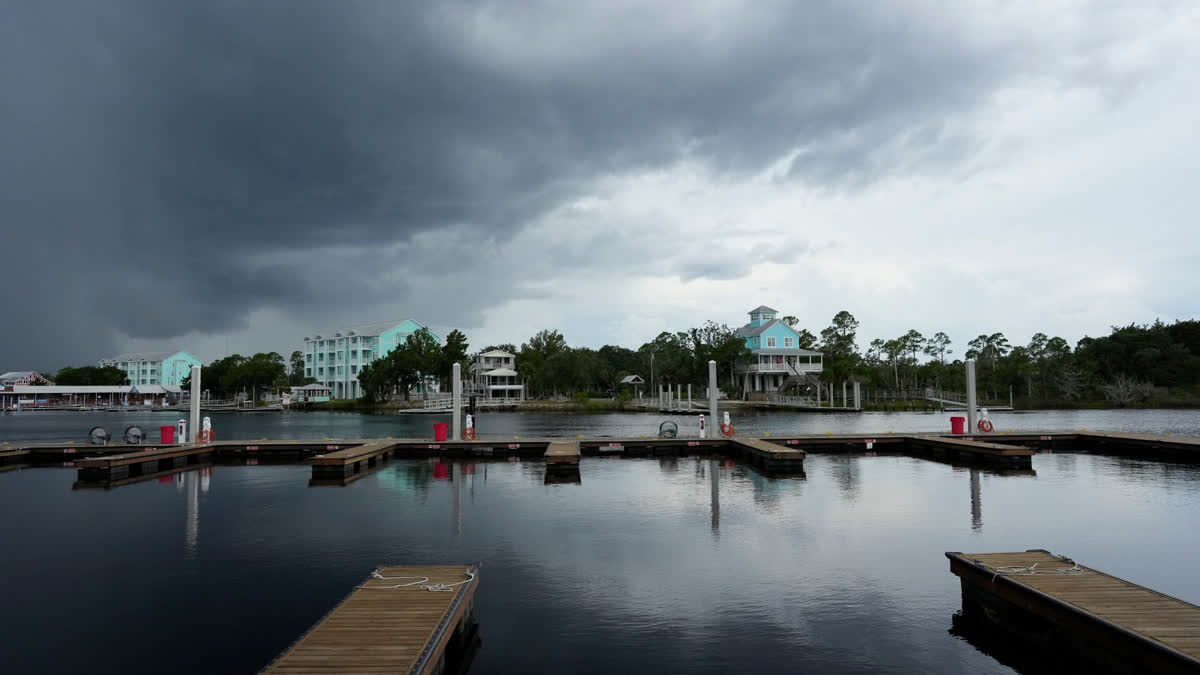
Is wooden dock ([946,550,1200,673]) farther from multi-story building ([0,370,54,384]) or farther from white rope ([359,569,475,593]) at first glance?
multi-story building ([0,370,54,384])

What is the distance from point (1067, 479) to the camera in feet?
54.2

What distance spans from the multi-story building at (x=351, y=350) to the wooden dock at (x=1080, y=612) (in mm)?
82456

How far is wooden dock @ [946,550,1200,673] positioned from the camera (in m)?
5.16

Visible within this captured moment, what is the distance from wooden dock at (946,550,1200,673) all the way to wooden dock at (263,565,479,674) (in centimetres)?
548

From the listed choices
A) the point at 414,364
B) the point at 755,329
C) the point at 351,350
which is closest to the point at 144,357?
the point at 351,350

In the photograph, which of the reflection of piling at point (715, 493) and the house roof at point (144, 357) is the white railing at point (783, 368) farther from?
the house roof at point (144, 357)

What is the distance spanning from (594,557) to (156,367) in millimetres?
141699

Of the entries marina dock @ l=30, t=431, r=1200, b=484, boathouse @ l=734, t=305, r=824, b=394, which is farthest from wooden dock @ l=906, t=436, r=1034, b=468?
boathouse @ l=734, t=305, r=824, b=394

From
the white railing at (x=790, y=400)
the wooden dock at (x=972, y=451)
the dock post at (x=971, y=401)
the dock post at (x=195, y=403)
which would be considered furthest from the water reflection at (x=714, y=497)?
the white railing at (x=790, y=400)

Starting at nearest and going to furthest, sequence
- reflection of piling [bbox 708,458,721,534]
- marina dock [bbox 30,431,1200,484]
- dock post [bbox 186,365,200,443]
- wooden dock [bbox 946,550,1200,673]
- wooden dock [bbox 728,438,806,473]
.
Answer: wooden dock [bbox 946,550,1200,673], reflection of piling [bbox 708,458,721,534], wooden dock [bbox 728,438,806,473], marina dock [bbox 30,431,1200,484], dock post [bbox 186,365,200,443]

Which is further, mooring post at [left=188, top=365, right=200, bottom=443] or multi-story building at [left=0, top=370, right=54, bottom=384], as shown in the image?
multi-story building at [left=0, top=370, right=54, bottom=384]

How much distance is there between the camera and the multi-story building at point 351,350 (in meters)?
89.2

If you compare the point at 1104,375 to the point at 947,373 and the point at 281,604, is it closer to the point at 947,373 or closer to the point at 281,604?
the point at 947,373

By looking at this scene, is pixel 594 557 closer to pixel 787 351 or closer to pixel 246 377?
pixel 787 351
